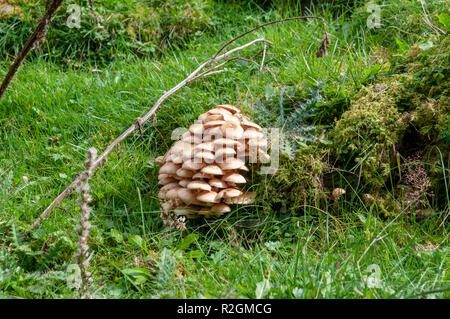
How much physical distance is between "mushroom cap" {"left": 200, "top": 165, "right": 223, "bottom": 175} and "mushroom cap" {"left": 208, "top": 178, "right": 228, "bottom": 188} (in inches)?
2.6

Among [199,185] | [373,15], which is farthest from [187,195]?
[373,15]

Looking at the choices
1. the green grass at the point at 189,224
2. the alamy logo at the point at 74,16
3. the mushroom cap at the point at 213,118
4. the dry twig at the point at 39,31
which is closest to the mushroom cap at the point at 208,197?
the green grass at the point at 189,224

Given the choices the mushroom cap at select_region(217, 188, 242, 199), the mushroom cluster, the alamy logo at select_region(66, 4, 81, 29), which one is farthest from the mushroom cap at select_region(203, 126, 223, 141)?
the alamy logo at select_region(66, 4, 81, 29)

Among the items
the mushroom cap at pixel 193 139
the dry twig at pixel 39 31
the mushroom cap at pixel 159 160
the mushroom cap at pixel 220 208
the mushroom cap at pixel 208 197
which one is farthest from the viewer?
the mushroom cap at pixel 159 160

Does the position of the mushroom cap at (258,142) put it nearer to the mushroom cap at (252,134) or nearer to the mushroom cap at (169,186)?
the mushroom cap at (252,134)

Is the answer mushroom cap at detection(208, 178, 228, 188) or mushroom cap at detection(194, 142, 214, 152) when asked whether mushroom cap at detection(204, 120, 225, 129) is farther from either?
mushroom cap at detection(208, 178, 228, 188)

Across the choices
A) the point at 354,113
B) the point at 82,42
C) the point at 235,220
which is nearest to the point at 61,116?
the point at 82,42

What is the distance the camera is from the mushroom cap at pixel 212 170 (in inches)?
108

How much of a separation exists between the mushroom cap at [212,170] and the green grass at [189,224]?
34 cm

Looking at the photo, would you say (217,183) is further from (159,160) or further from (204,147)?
(159,160)

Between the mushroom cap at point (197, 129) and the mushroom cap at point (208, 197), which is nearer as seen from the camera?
the mushroom cap at point (208, 197)

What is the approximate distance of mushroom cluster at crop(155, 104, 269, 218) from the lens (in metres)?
2.79

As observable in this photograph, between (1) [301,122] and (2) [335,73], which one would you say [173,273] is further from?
(2) [335,73]

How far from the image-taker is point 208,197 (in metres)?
2.73
